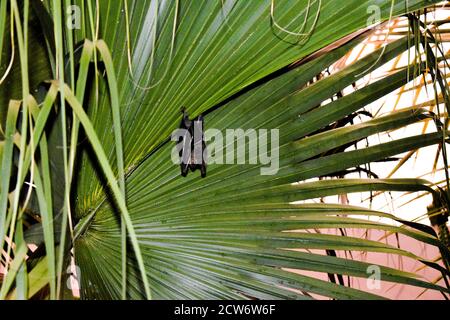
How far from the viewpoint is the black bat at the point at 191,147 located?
821 millimetres

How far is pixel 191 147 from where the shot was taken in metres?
0.82

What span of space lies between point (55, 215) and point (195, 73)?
28 centimetres

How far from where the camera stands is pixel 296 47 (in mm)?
794

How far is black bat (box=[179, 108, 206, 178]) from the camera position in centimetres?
82

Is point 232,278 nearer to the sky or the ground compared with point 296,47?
nearer to the ground

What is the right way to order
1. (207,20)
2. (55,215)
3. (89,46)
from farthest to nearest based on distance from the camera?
(207,20), (55,215), (89,46)

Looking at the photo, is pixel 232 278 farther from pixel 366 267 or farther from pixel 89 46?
pixel 89 46

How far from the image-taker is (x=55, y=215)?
2.24 feet

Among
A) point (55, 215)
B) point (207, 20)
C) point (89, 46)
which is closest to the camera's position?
point (89, 46)

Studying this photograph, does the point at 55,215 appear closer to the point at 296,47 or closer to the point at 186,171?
the point at 186,171

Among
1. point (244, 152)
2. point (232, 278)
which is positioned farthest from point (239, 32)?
point (232, 278)

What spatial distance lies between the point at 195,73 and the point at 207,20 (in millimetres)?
77

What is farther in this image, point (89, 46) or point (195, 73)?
point (195, 73)
